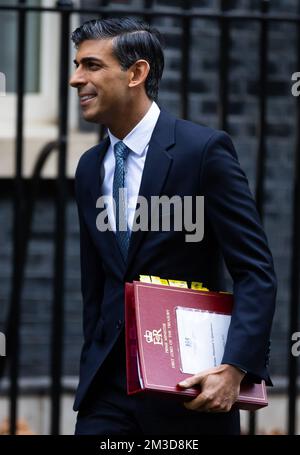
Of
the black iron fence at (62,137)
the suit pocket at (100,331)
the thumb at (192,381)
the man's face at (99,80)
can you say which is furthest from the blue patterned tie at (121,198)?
the black iron fence at (62,137)

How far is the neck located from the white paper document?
1.82 feet

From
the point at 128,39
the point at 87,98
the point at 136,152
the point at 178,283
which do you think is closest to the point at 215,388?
the point at 178,283

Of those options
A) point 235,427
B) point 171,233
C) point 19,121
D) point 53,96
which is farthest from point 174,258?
point 53,96

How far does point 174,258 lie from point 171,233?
69mm

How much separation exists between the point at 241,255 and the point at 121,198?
0.39 m

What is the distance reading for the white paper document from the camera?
3.40m

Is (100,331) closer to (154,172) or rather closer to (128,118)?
(154,172)

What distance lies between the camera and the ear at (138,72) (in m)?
3.60

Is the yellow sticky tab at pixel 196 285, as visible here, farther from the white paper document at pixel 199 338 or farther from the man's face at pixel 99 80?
the man's face at pixel 99 80

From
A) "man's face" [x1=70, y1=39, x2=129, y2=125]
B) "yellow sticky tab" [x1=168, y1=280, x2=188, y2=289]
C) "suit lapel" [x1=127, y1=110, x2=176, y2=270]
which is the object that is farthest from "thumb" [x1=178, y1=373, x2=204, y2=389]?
"man's face" [x1=70, y1=39, x2=129, y2=125]

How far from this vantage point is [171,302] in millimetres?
3430

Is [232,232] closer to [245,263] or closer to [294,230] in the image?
[245,263]

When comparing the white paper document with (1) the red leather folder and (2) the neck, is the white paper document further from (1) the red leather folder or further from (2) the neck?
(2) the neck

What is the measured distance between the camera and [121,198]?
3613 millimetres
